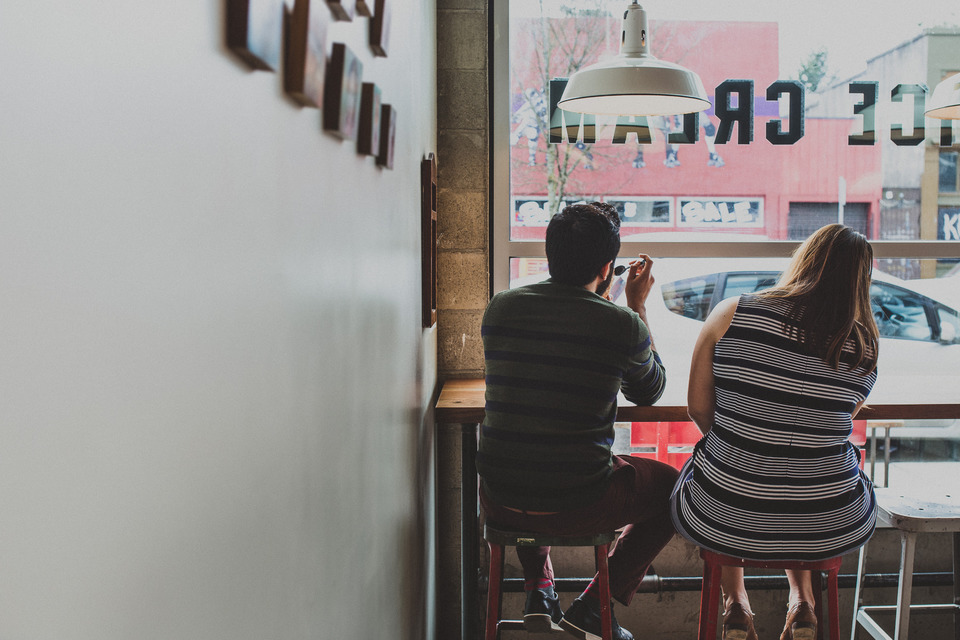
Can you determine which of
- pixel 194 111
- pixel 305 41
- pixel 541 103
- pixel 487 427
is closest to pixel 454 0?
pixel 541 103

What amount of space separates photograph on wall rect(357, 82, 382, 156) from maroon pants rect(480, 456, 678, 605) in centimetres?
112

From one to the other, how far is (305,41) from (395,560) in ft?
4.22

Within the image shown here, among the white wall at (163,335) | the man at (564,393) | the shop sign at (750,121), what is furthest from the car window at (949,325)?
the white wall at (163,335)

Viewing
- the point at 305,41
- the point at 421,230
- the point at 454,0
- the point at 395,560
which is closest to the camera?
the point at 305,41

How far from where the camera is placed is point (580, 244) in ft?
6.77

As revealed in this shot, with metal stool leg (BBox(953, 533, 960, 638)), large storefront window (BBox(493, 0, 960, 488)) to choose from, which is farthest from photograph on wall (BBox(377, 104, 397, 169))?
metal stool leg (BBox(953, 533, 960, 638))

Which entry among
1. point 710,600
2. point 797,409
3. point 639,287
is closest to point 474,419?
point 639,287

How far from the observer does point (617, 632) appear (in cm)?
223

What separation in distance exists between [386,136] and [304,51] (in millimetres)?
678

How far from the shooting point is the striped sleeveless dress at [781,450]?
78.4 inches

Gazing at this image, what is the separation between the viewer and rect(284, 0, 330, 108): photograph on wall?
814 millimetres

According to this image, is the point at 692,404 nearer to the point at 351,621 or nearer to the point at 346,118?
the point at 351,621

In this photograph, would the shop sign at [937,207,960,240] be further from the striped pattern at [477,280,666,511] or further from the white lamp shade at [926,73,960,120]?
the striped pattern at [477,280,666,511]

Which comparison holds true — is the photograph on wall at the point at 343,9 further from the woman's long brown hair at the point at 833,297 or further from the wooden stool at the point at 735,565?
the wooden stool at the point at 735,565
